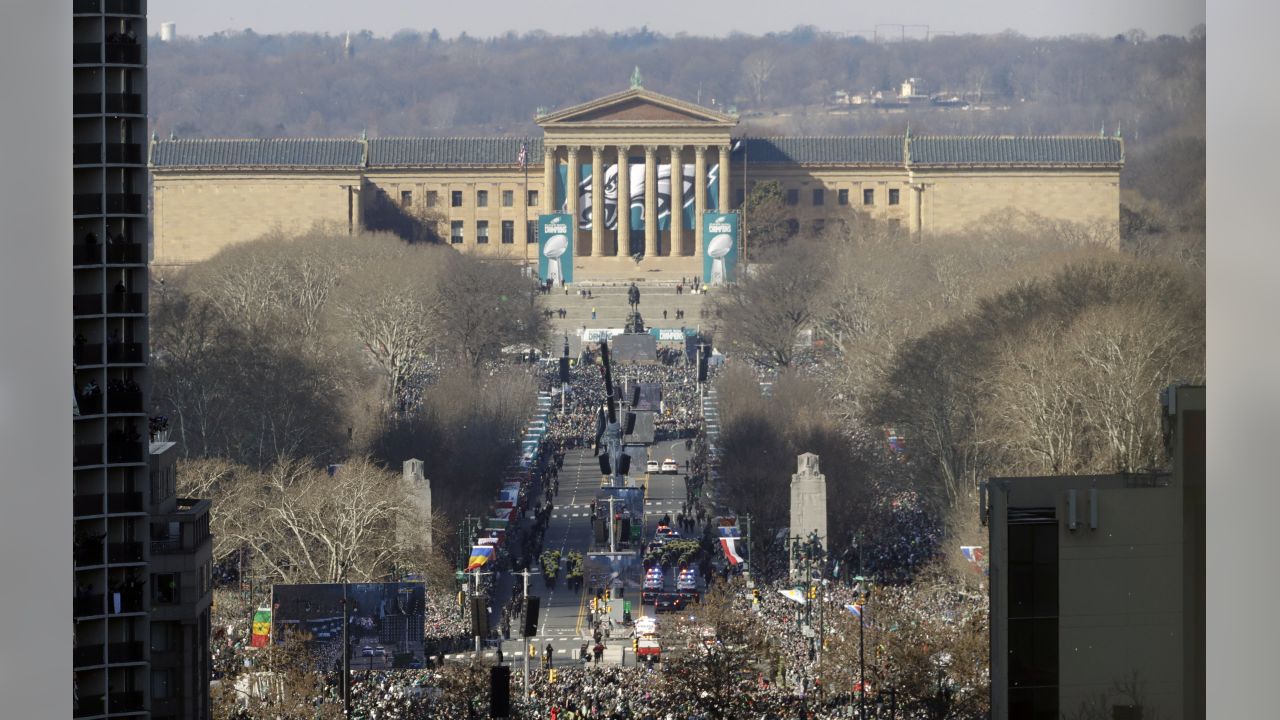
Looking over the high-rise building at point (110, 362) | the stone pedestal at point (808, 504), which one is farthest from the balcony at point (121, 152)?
the stone pedestal at point (808, 504)

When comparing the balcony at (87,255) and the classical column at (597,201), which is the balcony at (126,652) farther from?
the classical column at (597,201)

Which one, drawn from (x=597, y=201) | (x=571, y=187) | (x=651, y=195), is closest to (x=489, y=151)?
(x=571, y=187)

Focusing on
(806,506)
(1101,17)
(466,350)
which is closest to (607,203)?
(466,350)

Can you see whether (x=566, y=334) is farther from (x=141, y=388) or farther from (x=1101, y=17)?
(x=141, y=388)

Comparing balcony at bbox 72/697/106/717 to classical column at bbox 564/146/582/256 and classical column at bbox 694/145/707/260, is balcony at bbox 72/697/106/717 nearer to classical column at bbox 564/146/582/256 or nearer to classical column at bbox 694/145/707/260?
classical column at bbox 694/145/707/260

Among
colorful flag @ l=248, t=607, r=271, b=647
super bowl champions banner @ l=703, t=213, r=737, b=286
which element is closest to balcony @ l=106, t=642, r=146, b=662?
colorful flag @ l=248, t=607, r=271, b=647
